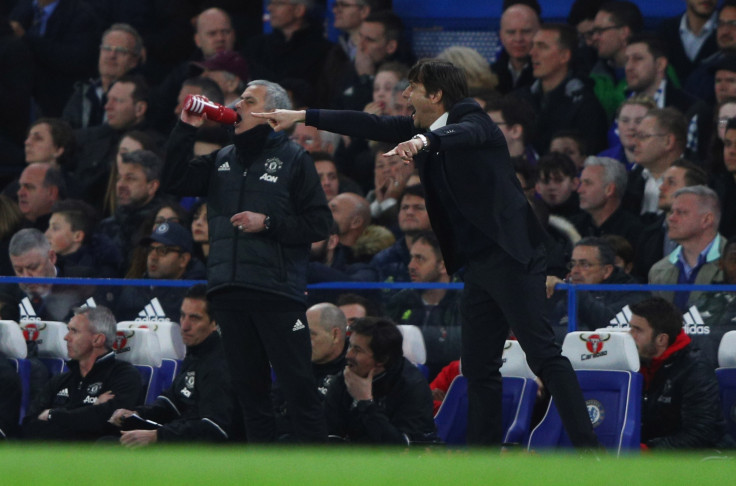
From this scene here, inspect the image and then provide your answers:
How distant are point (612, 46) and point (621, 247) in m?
2.80

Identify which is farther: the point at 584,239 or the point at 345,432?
the point at 584,239

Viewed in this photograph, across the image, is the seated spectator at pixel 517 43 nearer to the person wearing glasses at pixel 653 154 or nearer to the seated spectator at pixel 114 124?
the person wearing glasses at pixel 653 154

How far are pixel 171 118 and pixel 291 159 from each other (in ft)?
20.1

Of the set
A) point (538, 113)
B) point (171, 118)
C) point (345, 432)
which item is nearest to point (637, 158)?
point (538, 113)

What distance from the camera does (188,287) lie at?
36.8 ft

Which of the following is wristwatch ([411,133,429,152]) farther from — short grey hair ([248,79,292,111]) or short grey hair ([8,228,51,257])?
short grey hair ([8,228,51,257])

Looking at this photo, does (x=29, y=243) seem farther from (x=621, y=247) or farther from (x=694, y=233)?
(x=694, y=233)

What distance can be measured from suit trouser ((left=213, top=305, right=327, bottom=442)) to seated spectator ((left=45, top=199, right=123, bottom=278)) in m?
3.98

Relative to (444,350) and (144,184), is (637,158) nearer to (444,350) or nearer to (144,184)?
(444,350)

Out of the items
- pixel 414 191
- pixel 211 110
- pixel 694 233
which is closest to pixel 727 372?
pixel 694 233

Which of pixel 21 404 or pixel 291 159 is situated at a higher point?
pixel 291 159

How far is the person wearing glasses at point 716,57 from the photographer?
13195 millimetres

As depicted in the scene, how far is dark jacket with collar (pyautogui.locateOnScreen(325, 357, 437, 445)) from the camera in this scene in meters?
10.3

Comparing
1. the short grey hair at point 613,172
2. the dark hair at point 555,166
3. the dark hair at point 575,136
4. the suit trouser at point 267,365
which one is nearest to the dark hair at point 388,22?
the dark hair at point 575,136
